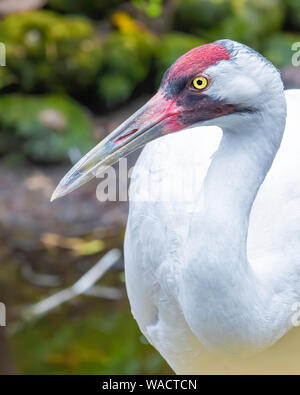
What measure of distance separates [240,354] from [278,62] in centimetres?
431

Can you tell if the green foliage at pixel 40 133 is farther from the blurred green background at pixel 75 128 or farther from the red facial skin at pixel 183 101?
the red facial skin at pixel 183 101

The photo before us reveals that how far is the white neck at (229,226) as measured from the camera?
2.18 meters

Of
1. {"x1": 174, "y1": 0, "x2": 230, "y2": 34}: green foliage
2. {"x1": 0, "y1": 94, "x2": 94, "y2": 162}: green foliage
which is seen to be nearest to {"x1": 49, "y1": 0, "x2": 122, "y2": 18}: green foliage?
{"x1": 174, "y1": 0, "x2": 230, "y2": 34}: green foliage

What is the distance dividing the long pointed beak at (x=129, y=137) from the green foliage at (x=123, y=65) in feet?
12.8

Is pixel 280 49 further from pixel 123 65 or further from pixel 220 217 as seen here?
pixel 220 217

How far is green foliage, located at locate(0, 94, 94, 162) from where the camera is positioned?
5648mm

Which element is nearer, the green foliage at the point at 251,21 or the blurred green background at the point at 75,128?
the blurred green background at the point at 75,128

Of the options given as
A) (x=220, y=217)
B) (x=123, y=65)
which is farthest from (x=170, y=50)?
(x=220, y=217)

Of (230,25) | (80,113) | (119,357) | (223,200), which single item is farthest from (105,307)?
(230,25)

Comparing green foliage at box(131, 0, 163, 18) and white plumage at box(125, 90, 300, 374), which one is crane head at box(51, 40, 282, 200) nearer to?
white plumage at box(125, 90, 300, 374)

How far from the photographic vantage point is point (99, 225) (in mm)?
5215

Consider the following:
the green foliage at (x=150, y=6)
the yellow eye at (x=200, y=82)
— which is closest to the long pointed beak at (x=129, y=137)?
the yellow eye at (x=200, y=82)

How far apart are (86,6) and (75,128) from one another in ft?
4.35

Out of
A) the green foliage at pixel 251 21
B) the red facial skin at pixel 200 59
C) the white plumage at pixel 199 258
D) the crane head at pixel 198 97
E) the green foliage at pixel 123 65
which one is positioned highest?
the green foliage at pixel 251 21
